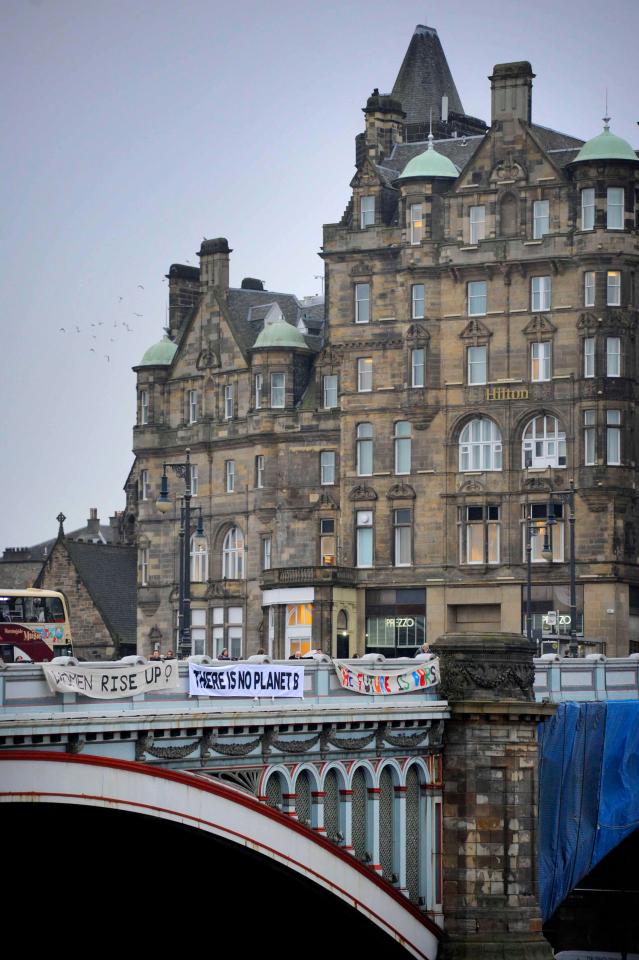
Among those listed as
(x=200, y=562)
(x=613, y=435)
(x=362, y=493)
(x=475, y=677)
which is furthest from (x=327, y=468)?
(x=475, y=677)

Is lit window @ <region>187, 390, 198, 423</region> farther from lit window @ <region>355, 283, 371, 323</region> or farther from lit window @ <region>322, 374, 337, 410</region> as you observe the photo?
lit window @ <region>355, 283, 371, 323</region>

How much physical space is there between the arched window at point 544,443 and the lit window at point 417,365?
5549 mm

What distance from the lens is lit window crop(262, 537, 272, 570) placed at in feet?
370

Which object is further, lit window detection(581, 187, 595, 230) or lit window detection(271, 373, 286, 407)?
lit window detection(271, 373, 286, 407)

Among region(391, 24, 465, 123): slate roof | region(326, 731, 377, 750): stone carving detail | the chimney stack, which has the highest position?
region(391, 24, 465, 123): slate roof

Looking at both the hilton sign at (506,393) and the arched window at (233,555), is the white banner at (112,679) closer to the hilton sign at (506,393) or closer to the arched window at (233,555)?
the hilton sign at (506,393)

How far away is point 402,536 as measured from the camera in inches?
4146

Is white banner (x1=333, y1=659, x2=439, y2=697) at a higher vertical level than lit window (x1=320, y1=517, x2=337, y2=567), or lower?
lower

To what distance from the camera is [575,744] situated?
57094 millimetres

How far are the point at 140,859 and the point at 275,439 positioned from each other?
64.3 meters

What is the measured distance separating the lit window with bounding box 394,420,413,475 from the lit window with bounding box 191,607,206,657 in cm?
1512

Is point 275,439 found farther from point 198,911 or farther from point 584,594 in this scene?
point 198,911

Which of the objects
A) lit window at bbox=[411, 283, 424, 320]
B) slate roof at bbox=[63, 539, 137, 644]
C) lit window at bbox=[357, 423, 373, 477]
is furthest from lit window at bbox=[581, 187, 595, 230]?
slate roof at bbox=[63, 539, 137, 644]

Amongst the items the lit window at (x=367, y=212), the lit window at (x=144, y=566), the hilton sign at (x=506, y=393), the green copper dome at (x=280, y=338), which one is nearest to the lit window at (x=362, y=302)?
the lit window at (x=367, y=212)
